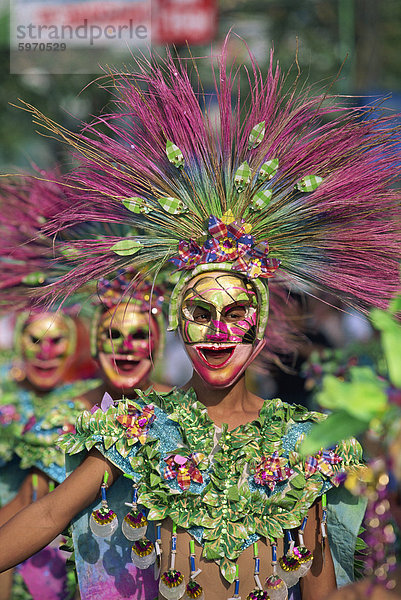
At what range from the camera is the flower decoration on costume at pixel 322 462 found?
8.65 ft

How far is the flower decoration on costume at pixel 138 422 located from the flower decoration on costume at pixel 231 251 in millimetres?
502

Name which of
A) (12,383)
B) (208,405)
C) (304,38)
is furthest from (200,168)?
(304,38)

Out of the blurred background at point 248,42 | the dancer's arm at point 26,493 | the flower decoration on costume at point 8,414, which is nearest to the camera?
the dancer's arm at point 26,493

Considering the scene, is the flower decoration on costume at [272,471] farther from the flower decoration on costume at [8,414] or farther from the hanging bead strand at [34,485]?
the flower decoration on costume at [8,414]

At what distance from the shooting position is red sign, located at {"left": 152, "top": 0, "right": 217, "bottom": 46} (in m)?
8.36

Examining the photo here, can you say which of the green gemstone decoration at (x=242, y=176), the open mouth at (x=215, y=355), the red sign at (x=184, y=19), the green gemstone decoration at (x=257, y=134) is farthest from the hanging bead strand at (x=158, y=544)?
the red sign at (x=184, y=19)

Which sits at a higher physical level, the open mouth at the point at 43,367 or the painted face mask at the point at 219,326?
the painted face mask at the point at 219,326

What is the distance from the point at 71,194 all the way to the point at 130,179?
0.79ft

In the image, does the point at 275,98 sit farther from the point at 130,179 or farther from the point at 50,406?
the point at 50,406

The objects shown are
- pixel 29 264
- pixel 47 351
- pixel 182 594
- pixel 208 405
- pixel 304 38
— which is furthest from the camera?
pixel 304 38

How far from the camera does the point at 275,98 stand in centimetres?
290

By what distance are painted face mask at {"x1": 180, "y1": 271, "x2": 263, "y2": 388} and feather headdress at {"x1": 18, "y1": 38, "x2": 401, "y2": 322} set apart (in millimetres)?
107

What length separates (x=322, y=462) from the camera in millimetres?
2650

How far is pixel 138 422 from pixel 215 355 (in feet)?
1.08
